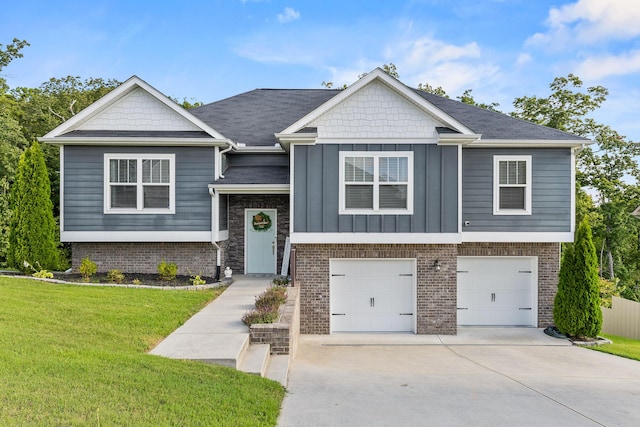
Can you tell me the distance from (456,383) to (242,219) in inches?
335

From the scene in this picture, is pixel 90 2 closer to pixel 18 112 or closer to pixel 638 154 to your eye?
pixel 18 112

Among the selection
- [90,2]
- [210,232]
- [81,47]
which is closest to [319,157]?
[210,232]

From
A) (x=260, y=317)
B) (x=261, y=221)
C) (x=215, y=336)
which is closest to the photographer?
(x=215, y=336)

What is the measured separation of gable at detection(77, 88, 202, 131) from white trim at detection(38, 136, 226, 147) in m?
0.55

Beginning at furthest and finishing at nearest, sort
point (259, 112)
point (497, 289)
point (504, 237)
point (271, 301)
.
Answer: point (259, 112), point (497, 289), point (504, 237), point (271, 301)

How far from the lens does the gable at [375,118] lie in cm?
1070

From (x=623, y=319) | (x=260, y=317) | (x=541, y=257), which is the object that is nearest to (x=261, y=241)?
(x=260, y=317)

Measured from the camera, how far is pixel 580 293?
1065 cm

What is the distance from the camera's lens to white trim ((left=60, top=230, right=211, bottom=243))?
11.8m

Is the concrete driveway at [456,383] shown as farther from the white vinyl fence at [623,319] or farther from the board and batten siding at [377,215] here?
the white vinyl fence at [623,319]

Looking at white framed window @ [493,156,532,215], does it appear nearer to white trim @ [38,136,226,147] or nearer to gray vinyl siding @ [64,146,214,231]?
white trim @ [38,136,226,147]

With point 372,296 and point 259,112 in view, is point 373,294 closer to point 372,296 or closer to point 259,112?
point 372,296

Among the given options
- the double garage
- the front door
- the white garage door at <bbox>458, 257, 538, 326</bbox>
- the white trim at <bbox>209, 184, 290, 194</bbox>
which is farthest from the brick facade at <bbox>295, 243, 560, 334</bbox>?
the front door

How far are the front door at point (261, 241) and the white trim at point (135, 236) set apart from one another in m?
1.74
